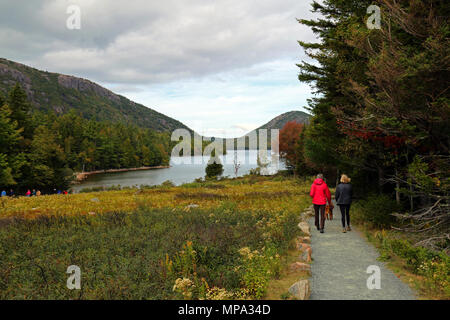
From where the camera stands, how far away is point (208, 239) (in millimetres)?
8383

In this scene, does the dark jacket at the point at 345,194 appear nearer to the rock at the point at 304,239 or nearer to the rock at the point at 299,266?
the rock at the point at 304,239

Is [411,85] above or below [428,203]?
above

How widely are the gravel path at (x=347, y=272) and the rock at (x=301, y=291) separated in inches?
5.9

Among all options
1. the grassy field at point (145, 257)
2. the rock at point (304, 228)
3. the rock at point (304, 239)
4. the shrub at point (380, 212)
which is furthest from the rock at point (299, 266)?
the shrub at point (380, 212)

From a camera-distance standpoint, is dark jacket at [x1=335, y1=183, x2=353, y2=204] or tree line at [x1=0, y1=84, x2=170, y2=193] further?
tree line at [x1=0, y1=84, x2=170, y2=193]

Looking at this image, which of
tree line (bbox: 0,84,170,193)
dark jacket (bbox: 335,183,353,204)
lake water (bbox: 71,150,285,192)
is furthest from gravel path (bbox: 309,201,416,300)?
tree line (bbox: 0,84,170,193)

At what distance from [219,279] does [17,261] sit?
5551 mm

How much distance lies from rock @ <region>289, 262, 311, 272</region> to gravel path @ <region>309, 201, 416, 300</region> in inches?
5.9

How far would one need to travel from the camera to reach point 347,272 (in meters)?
6.61

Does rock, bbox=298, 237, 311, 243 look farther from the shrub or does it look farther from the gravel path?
the shrub

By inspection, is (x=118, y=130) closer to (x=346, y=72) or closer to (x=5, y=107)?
(x=5, y=107)

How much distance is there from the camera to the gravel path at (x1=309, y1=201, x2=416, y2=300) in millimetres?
5379
